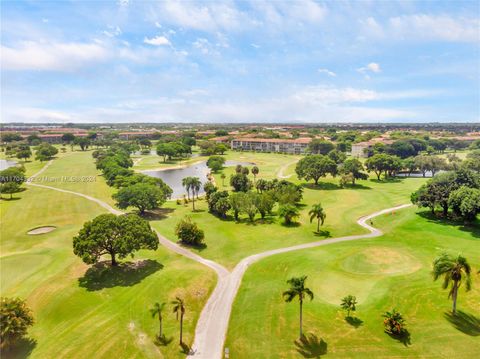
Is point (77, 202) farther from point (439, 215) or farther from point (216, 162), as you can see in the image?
point (439, 215)

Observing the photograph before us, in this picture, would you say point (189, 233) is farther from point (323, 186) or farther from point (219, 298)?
point (323, 186)

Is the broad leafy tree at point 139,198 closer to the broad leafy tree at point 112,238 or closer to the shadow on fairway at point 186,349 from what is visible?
the broad leafy tree at point 112,238

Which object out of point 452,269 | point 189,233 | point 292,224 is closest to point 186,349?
point 189,233

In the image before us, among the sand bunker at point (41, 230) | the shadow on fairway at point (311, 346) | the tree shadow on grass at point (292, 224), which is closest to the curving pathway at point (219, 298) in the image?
the shadow on fairway at point (311, 346)

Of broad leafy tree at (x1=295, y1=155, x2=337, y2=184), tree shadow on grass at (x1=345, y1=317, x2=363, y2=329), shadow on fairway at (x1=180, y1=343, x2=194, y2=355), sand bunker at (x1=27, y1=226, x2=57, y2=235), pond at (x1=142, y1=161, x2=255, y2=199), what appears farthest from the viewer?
pond at (x1=142, y1=161, x2=255, y2=199)

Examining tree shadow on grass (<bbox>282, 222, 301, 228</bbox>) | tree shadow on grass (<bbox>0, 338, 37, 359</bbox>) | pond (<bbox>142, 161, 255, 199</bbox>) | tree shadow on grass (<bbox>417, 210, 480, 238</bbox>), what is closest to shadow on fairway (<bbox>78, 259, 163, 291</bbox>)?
tree shadow on grass (<bbox>0, 338, 37, 359</bbox>)

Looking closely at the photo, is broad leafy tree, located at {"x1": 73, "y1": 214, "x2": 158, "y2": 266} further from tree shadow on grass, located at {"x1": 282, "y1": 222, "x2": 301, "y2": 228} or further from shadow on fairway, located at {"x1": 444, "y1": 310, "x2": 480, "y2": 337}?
shadow on fairway, located at {"x1": 444, "y1": 310, "x2": 480, "y2": 337}
